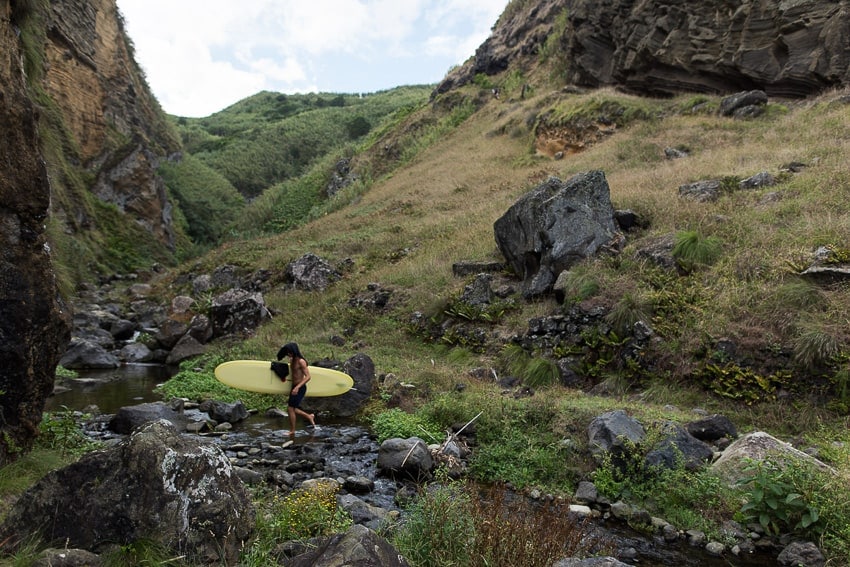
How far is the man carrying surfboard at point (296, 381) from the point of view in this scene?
864 cm

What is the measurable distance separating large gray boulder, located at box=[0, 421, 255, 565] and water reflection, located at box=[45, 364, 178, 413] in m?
6.23

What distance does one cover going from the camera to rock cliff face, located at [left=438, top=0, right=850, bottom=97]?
769 inches

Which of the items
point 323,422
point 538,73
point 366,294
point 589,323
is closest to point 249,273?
point 366,294

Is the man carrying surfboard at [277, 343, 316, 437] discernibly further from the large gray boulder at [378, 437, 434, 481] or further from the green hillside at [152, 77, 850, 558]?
the large gray boulder at [378, 437, 434, 481]

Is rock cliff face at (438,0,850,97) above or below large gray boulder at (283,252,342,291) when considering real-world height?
above

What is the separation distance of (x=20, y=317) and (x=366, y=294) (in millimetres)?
11035

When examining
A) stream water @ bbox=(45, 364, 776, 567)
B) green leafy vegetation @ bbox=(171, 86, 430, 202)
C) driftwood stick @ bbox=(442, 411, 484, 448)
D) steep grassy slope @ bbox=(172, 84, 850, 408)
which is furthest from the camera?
green leafy vegetation @ bbox=(171, 86, 430, 202)

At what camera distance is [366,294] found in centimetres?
1616

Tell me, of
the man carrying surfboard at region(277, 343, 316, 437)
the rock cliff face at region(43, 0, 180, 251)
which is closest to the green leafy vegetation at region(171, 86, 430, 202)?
the rock cliff face at region(43, 0, 180, 251)

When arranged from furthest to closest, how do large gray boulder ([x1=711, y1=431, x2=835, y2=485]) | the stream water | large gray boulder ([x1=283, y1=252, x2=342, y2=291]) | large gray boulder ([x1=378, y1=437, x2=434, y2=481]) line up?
large gray boulder ([x1=283, y1=252, x2=342, y2=291]) → large gray boulder ([x1=378, y1=437, x2=434, y2=481]) → large gray boulder ([x1=711, y1=431, x2=835, y2=485]) → the stream water

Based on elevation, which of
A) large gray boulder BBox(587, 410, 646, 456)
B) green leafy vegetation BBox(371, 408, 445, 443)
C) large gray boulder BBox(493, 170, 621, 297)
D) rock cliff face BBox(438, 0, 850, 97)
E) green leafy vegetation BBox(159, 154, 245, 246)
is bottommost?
green leafy vegetation BBox(371, 408, 445, 443)

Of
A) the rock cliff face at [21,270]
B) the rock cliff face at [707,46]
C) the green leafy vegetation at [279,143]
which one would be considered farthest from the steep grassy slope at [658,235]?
the green leafy vegetation at [279,143]

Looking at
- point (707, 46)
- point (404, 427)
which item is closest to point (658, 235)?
point (404, 427)

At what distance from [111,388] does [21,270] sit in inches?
290
